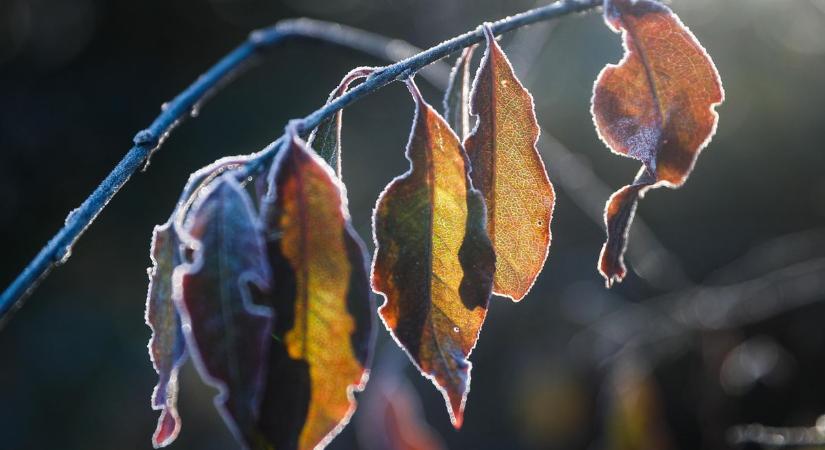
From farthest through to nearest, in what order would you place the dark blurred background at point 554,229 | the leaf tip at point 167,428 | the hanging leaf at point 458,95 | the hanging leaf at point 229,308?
the dark blurred background at point 554,229, the hanging leaf at point 458,95, the leaf tip at point 167,428, the hanging leaf at point 229,308

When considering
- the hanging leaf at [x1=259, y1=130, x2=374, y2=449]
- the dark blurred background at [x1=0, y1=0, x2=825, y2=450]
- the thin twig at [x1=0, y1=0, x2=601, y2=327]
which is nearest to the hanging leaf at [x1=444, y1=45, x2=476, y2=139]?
the thin twig at [x1=0, y1=0, x2=601, y2=327]

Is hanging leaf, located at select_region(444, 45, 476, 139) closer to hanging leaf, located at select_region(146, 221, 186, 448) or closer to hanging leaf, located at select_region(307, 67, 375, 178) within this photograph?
hanging leaf, located at select_region(307, 67, 375, 178)

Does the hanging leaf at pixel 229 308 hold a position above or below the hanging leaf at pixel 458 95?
above

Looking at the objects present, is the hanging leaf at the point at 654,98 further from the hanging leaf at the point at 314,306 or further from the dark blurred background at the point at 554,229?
the dark blurred background at the point at 554,229

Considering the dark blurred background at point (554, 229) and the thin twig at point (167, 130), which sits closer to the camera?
the thin twig at point (167, 130)

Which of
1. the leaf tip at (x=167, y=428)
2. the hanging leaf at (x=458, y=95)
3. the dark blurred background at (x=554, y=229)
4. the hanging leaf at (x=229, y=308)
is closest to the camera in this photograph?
the hanging leaf at (x=229, y=308)

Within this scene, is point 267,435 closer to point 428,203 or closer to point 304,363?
point 304,363

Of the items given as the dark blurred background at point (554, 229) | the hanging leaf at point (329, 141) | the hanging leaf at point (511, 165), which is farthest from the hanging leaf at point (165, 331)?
the dark blurred background at point (554, 229)
